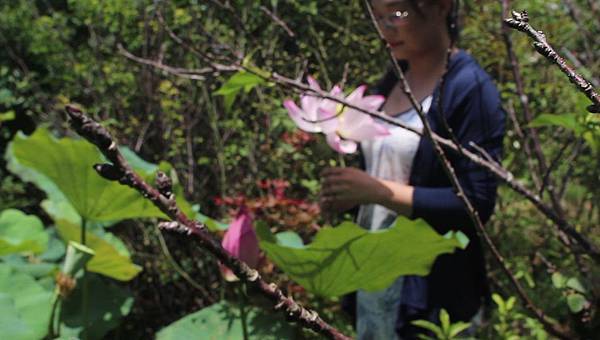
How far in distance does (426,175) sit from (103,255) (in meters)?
0.69

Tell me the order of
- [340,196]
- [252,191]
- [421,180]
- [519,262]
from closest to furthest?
[340,196], [421,180], [519,262], [252,191]

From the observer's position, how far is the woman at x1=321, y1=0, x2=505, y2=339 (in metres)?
1.25

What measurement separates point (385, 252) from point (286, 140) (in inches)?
69.9

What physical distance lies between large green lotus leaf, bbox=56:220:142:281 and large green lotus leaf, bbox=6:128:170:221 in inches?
8.1

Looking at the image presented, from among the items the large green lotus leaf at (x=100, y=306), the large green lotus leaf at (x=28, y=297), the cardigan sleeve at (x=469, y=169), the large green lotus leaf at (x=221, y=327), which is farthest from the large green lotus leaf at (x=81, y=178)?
the cardigan sleeve at (x=469, y=169)

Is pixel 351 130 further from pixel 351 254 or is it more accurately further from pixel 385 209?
pixel 385 209

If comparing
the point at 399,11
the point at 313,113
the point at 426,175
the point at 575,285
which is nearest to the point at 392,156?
the point at 426,175

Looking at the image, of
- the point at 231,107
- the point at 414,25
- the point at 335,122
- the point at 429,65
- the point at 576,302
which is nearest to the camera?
the point at 576,302

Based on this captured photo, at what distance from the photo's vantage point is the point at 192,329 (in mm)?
1359

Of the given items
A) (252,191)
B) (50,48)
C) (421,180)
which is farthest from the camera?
(50,48)

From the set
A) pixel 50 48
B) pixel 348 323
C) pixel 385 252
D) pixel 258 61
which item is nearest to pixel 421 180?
pixel 385 252

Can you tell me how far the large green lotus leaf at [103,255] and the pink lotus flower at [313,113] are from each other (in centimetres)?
62

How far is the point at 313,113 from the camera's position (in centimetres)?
101

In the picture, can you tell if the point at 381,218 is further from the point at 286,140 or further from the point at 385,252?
the point at 286,140
